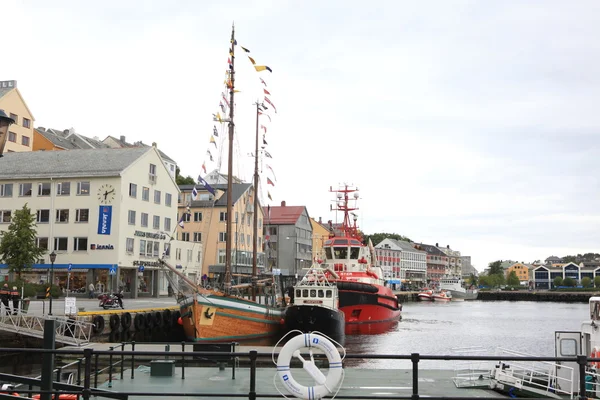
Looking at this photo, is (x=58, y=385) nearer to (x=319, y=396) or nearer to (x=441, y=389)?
(x=319, y=396)

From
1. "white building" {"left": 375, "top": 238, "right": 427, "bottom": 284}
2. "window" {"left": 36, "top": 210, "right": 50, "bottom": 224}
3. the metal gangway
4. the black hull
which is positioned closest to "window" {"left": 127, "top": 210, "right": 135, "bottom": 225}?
"window" {"left": 36, "top": 210, "right": 50, "bottom": 224}

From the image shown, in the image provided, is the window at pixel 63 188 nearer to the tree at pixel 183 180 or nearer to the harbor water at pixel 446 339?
the harbor water at pixel 446 339

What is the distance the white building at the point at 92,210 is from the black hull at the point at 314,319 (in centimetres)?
2257

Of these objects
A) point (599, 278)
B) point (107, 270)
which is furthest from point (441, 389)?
point (599, 278)

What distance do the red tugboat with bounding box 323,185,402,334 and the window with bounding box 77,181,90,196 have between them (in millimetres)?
22527

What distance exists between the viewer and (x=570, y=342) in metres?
15.9

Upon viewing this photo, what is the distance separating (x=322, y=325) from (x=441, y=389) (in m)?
20.7

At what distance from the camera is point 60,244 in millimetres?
57000

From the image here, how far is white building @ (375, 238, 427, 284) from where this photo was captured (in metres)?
175

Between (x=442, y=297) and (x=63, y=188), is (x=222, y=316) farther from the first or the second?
(x=442, y=297)

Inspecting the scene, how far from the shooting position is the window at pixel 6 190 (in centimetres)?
5881

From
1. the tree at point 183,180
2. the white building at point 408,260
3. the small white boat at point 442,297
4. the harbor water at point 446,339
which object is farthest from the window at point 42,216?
the white building at point 408,260

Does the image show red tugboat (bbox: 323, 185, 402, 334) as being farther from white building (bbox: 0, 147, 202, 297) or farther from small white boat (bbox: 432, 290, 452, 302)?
small white boat (bbox: 432, 290, 452, 302)

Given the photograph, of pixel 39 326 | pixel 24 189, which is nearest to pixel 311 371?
pixel 39 326
